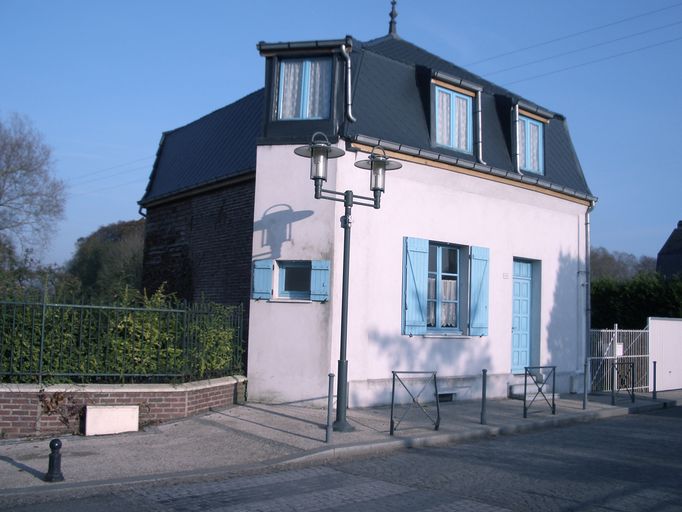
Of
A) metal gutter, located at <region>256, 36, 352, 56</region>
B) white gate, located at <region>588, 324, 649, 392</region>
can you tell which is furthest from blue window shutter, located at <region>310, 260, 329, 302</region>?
white gate, located at <region>588, 324, 649, 392</region>

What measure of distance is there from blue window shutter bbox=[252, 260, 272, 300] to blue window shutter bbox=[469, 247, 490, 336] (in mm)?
4353

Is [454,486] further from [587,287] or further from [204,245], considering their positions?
[587,287]

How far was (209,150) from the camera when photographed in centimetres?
1636

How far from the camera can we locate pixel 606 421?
13109 millimetres

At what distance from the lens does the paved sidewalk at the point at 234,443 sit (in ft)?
25.2

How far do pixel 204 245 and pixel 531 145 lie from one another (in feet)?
26.0

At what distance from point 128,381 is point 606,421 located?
8.76 metres

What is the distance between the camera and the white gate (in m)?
17.2

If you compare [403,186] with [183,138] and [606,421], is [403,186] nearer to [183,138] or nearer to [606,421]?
[606,421]

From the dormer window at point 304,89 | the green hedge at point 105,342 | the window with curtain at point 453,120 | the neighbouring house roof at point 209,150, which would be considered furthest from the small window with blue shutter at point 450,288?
the green hedge at point 105,342

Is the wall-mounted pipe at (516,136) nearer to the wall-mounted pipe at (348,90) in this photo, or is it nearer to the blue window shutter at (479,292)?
the blue window shutter at (479,292)

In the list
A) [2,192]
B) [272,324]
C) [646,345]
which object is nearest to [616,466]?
[272,324]

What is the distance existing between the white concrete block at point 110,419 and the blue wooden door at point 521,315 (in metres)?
8.84

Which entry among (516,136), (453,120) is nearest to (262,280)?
(453,120)
